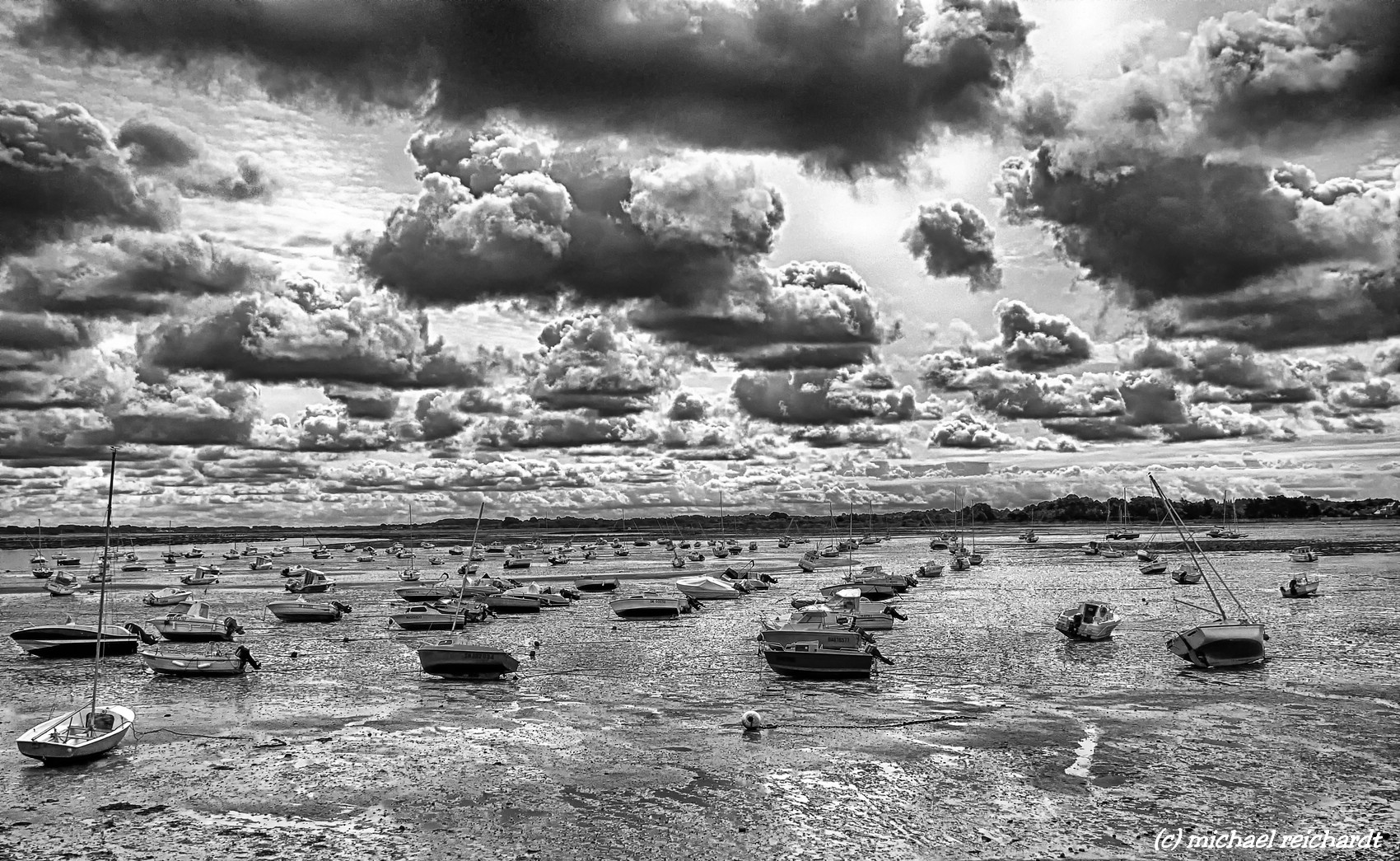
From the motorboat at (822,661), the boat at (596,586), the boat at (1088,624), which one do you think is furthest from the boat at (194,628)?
the boat at (1088,624)

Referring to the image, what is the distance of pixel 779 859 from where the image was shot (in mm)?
23328

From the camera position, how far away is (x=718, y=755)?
109 feet

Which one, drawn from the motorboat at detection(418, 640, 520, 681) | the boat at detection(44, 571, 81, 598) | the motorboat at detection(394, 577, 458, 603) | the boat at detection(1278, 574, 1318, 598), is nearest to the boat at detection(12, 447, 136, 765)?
the motorboat at detection(418, 640, 520, 681)

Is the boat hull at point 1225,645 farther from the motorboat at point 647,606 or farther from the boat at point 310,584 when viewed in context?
the boat at point 310,584

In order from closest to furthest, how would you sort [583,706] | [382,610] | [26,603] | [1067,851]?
[1067,851]
[583,706]
[382,610]
[26,603]

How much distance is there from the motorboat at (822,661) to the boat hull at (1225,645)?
15594mm

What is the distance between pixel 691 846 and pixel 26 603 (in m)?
101

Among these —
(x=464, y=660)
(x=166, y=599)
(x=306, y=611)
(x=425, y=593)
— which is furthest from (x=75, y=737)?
(x=166, y=599)

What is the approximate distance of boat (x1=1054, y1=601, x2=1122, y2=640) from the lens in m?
60.0

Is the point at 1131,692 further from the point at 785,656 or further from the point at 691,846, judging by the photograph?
the point at 691,846

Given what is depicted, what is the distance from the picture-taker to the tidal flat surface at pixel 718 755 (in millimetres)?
25125

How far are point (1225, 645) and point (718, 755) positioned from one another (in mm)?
29296

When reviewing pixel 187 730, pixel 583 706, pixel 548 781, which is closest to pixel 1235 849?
pixel 548 781

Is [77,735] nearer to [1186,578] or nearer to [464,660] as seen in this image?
[464,660]
